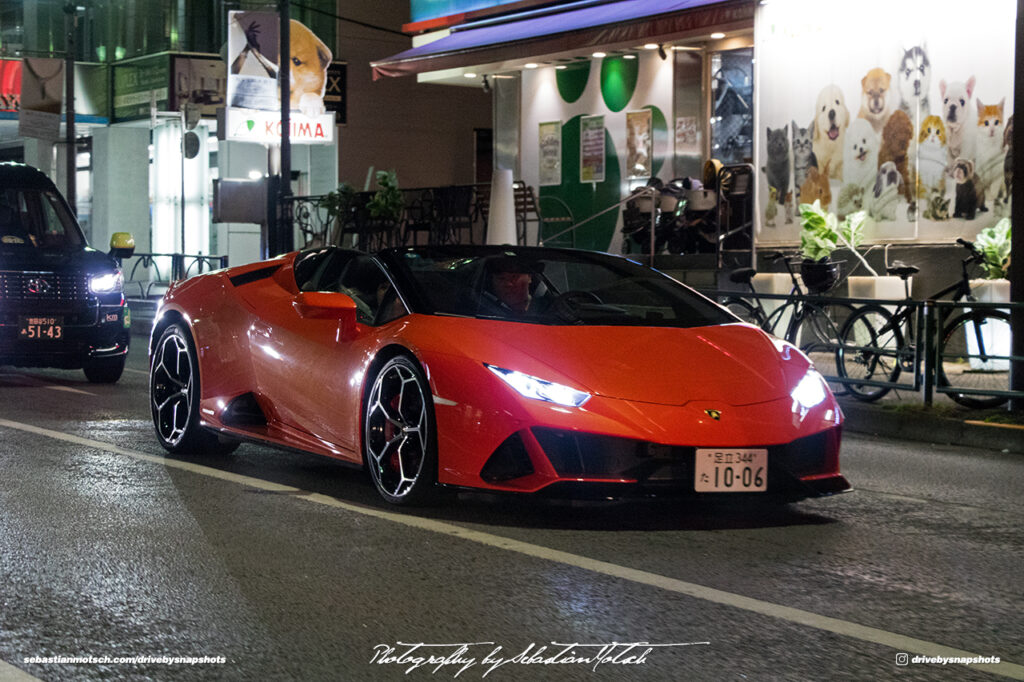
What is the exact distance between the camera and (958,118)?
16.3 meters

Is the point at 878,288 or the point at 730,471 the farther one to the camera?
the point at 878,288

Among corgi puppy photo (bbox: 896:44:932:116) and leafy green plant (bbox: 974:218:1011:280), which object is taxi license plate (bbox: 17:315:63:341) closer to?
leafy green plant (bbox: 974:218:1011:280)

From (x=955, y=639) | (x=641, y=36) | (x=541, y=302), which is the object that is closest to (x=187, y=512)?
(x=541, y=302)

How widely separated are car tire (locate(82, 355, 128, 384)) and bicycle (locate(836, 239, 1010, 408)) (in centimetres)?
651

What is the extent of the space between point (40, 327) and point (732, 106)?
12.0 m

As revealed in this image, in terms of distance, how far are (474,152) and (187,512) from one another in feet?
98.8

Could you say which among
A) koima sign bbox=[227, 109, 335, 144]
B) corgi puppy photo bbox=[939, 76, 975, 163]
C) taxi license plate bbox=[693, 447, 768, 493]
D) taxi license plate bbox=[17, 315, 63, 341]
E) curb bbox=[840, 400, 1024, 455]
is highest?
koima sign bbox=[227, 109, 335, 144]

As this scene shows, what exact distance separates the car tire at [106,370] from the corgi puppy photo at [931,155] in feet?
30.7

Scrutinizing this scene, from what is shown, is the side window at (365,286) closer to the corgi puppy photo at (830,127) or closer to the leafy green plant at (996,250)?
the leafy green plant at (996,250)

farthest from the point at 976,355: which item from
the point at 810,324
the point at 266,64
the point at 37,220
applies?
the point at 266,64

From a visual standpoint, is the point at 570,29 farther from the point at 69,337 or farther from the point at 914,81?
the point at 69,337

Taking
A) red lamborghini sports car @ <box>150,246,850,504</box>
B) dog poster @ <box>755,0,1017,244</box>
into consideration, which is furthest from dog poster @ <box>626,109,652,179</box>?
red lamborghini sports car @ <box>150,246,850,504</box>

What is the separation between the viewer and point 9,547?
5914 mm

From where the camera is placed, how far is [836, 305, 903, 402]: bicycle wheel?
11.4 meters
